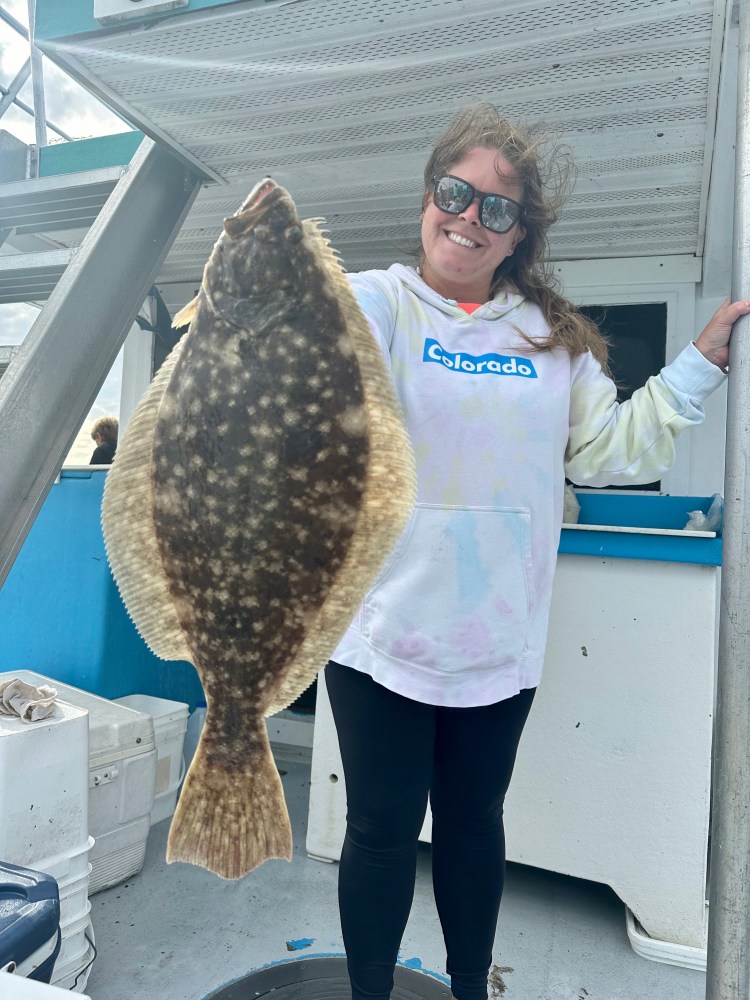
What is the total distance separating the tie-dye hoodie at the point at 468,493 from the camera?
152cm

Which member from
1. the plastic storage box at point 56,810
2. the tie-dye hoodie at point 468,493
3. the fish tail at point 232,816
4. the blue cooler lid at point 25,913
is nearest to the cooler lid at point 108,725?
the plastic storage box at point 56,810

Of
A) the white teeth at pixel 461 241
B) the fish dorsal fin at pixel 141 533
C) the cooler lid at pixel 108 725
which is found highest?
the white teeth at pixel 461 241

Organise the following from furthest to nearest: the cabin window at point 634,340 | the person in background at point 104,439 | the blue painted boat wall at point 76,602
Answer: the person in background at point 104,439 < the cabin window at point 634,340 < the blue painted boat wall at point 76,602

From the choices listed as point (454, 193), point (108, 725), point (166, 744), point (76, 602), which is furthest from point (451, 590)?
point (76, 602)

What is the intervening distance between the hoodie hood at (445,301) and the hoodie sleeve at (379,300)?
7 cm

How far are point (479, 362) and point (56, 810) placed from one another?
78.3 inches

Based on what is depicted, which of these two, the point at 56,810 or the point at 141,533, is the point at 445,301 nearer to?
the point at 141,533

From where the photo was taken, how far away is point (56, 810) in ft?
7.46

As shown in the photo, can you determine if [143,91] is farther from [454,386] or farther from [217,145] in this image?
[454,386]

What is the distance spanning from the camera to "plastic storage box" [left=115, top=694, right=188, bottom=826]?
10.8 ft

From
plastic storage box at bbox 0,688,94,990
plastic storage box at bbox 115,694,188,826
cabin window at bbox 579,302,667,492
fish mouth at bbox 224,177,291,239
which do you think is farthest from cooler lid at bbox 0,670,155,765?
cabin window at bbox 579,302,667,492

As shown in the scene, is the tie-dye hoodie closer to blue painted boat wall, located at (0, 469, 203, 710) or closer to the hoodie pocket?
the hoodie pocket

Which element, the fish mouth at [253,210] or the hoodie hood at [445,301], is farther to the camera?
the hoodie hood at [445,301]

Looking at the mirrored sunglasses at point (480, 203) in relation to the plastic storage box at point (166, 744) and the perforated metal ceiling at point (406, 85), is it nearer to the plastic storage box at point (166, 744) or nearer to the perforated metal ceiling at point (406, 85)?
the perforated metal ceiling at point (406, 85)
